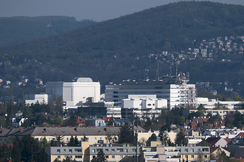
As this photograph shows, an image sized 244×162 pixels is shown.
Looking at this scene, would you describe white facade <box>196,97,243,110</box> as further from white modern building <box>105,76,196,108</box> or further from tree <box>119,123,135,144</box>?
tree <box>119,123,135,144</box>

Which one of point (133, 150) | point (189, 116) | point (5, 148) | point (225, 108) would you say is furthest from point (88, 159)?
point (225, 108)

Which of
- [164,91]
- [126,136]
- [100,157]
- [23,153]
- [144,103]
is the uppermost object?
[164,91]

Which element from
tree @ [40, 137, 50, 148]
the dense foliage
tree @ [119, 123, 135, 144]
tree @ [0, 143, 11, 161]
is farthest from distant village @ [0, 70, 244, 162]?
tree @ [0, 143, 11, 161]

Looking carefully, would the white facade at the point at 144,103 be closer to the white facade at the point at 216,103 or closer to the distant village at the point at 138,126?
the distant village at the point at 138,126

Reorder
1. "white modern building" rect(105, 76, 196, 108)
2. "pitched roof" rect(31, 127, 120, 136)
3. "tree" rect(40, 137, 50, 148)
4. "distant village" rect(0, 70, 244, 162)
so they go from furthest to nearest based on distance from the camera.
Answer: "white modern building" rect(105, 76, 196, 108), "pitched roof" rect(31, 127, 120, 136), "tree" rect(40, 137, 50, 148), "distant village" rect(0, 70, 244, 162)

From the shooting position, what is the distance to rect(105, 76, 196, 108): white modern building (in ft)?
583

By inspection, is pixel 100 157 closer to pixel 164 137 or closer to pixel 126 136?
pixel 126 136

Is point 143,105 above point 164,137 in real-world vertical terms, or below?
above

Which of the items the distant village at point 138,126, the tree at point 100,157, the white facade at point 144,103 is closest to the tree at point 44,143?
the distant village at point 138,126

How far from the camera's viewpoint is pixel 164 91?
592 feet

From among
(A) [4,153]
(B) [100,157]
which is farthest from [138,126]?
(B) [100,157]

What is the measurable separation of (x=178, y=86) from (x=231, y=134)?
74.1 metres

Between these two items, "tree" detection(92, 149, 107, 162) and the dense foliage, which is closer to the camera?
"tree" detection(92, 149, 107, 162)

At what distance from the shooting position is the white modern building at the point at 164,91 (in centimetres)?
17764
